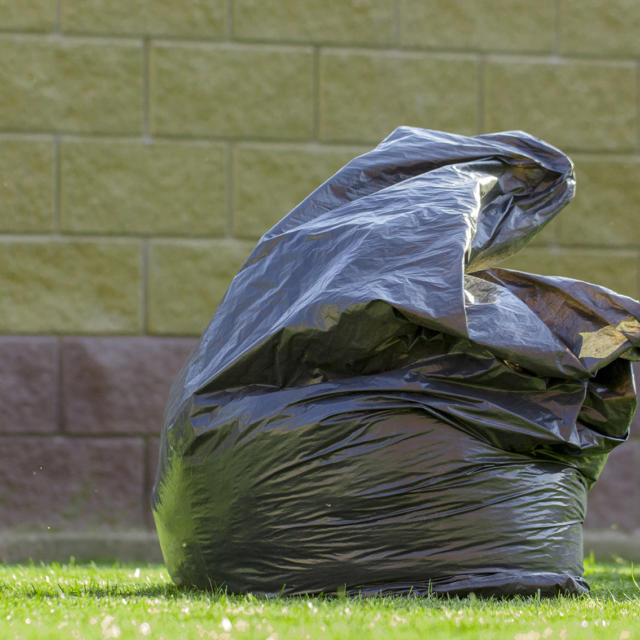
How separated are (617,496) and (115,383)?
7.80ft

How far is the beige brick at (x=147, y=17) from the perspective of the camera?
4.04m

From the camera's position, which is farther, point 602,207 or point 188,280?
point 602,207

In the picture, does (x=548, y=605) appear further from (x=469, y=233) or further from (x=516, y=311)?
(x=469, y=233)

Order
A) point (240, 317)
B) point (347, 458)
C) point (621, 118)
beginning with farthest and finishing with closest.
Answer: point (621, 118)
point (240, 317)
point (347, 458)

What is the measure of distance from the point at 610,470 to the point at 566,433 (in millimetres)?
2317

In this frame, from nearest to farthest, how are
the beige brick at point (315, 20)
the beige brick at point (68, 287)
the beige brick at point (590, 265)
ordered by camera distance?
the beige brick at point (68, 287)
the beige brick at point (315, 20)
the beige brick at point (590, 265)

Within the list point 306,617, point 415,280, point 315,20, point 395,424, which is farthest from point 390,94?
point 306,617

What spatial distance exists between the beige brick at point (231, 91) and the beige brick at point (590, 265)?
1.22 metres

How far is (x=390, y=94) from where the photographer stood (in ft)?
13.7

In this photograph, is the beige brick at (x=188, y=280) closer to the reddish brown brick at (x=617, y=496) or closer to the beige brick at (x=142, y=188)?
the beige brick at (x=142, y=188)

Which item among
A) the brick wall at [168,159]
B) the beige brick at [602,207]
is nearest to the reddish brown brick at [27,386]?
the brick wall at [168,159]

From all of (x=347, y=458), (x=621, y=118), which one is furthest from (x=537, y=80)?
(x=347, y=458)

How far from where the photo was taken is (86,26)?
404 centimetres

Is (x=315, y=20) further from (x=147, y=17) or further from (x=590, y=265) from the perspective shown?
(x=590, y=265)
